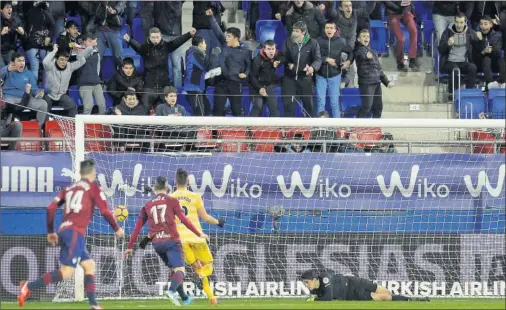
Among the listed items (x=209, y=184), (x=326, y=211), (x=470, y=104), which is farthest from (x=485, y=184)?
(x=209, y=184)

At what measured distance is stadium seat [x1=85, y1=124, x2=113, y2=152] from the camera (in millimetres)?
18188

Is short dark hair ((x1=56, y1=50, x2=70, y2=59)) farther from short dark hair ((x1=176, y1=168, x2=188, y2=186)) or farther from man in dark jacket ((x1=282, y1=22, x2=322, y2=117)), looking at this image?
short dark hair ((x1=176, y1=168, x2=188, y2=186))

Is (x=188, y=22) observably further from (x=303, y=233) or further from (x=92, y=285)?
(x=92, y=285)

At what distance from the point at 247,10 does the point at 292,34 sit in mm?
2636

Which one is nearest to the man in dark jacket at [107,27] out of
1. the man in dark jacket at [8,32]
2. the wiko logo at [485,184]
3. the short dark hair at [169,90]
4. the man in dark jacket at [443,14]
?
the man in dark jacket at [8,32]

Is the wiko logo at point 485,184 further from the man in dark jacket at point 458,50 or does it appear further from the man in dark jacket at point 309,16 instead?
the man in dark jacket at point 309,16

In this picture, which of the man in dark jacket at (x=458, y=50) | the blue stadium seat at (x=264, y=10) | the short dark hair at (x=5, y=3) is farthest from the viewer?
the blue stadium seat at (x=264, y=10)

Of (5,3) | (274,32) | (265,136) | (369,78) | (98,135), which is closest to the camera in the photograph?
(98,135)

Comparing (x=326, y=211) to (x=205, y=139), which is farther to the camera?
(x=205, y=139)

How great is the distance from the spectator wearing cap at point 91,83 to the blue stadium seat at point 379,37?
5.03 m

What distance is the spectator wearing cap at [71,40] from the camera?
2023 cm

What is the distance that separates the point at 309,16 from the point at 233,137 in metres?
3.54

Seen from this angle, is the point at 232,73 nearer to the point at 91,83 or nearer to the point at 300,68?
the point at 300,68

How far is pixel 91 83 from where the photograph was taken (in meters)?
20.1
